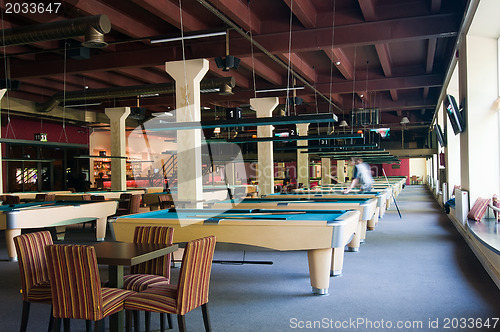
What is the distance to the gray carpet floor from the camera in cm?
384

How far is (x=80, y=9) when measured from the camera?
6.77 m

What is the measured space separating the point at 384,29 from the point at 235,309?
222 inches

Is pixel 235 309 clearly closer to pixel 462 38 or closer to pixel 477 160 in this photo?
pixel 477 160

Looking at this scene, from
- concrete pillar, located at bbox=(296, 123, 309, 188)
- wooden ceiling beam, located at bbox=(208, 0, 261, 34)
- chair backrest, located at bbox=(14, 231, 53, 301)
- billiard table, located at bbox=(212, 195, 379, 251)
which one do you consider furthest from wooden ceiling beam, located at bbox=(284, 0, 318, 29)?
concrete pillar, located at bbox=(296, 123, 309, 188)

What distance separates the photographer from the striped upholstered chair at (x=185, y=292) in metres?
3.13

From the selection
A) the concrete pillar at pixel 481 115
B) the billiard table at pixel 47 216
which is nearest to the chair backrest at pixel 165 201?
the billiard table at pixel 47 216

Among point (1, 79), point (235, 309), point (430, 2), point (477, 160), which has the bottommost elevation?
point (235, 309)

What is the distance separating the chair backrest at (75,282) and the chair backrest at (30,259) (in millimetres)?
507

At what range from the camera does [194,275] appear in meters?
3.23

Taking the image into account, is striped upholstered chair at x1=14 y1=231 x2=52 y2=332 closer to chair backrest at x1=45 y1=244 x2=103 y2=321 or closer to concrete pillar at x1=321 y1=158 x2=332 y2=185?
chair backrest at x1=45 y1=244 x2=103 y2=321

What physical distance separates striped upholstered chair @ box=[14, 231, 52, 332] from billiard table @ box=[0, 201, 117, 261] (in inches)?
131

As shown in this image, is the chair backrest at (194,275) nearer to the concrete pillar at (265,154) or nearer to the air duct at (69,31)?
the air duct at (69,31)

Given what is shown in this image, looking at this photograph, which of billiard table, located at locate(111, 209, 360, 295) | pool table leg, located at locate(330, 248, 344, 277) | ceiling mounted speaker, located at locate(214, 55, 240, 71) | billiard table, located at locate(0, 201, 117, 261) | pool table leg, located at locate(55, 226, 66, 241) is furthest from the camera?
pool table leg, located at locate(55, 226, 66, 241)

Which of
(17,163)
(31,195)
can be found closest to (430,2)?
(31,195)
